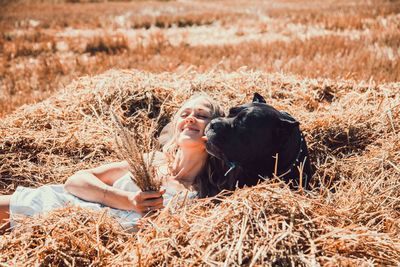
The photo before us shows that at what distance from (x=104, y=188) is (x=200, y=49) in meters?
7.85

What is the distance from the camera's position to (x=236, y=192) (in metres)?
2.58

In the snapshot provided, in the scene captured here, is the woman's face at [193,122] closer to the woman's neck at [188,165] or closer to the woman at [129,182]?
the woman at [129,182]

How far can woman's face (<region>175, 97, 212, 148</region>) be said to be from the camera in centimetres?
321

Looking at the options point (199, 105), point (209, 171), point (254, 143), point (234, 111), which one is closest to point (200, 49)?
point (199, 105)

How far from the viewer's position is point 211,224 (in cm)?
231

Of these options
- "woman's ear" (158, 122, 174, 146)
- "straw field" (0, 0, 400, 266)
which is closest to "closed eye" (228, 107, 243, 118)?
"straw field" (0, 0, 400, 266)

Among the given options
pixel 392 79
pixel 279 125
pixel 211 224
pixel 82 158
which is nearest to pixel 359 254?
pixel 211 224

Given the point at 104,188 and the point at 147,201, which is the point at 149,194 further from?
the point at 104,188

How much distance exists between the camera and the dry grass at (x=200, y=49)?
24.6 ft

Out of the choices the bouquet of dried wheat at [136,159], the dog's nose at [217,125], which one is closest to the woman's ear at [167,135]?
the dog's nose at [217,125]

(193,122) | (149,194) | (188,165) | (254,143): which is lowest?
(188,165)

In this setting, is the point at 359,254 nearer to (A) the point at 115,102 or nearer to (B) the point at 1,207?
(B) the point at 1,207

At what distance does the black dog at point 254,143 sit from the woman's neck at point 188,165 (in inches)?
8.5

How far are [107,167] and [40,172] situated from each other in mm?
915
